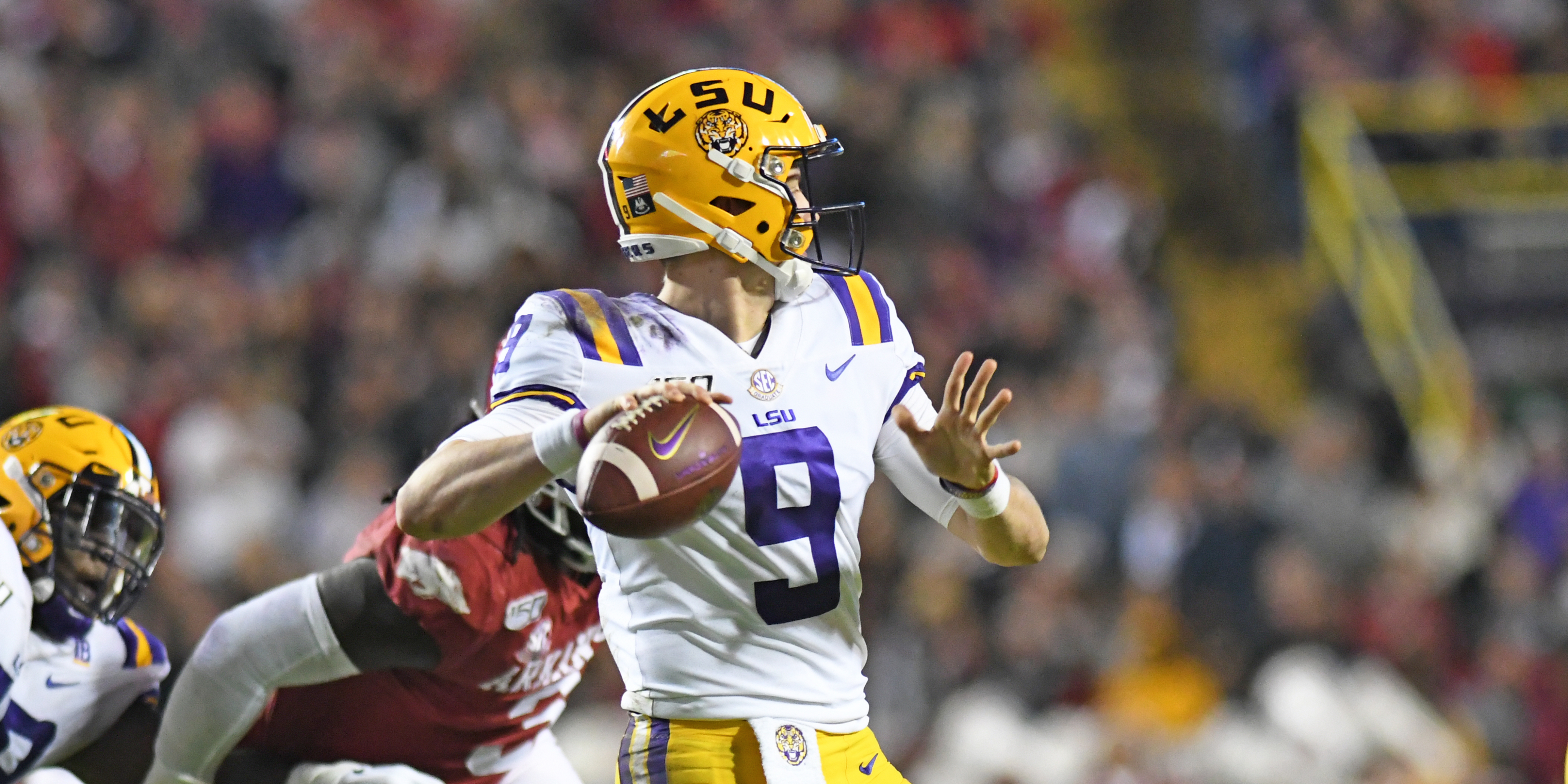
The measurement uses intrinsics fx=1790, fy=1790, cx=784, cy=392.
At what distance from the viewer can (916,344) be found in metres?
9.38

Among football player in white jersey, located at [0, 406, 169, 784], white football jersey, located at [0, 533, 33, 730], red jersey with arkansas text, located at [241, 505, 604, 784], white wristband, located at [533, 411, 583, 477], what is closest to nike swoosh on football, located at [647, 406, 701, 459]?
white wristband, located at [533, 411, 583, 477]

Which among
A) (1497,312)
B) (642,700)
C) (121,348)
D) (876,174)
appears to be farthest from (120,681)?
(1497,312)

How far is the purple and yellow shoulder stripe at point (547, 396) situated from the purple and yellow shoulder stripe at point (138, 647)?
1.64 meters

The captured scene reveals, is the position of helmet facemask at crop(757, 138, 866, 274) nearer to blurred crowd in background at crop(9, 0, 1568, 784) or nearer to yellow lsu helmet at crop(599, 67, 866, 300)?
yellow lsu helmet at crop(599, 67, 866, 300)

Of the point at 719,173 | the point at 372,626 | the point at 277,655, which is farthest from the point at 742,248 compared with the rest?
the point at 277,655

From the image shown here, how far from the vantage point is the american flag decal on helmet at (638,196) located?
328 centimetres

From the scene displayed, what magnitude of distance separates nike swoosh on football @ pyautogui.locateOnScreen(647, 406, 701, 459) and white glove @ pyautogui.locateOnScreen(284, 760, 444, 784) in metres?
1.51

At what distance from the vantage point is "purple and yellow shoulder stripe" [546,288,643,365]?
3094 millimetres

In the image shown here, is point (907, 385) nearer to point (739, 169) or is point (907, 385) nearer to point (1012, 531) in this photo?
point (1012, 531)

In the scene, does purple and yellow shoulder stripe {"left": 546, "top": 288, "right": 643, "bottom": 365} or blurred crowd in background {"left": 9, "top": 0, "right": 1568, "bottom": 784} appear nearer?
purple and yellow shoulder stripe {"left": 546, "top": 288, "right": 643, "bottom": 365}

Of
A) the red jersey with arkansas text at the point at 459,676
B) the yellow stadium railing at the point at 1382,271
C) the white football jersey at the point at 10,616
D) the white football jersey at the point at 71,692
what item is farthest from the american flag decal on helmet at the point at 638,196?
the yellow stadium railing at the point at 1382,271

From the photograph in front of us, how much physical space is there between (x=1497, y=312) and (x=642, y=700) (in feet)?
29.0

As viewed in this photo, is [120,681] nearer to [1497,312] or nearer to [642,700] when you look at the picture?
[642,700]

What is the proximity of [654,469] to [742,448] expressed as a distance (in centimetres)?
28
